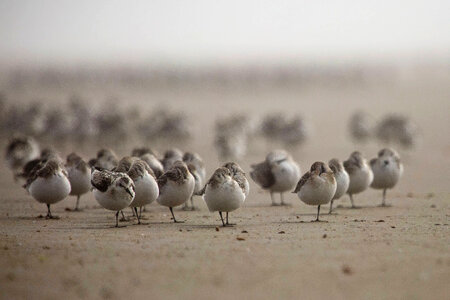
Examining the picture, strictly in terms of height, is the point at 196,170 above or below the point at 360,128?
below

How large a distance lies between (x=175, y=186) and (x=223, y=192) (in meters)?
1.17

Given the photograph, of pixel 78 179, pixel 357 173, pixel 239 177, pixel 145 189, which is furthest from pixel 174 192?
pixel 357 173

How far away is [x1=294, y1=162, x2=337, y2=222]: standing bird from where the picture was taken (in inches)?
504

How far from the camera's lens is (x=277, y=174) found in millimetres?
16047

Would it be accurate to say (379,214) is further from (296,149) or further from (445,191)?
(296,149)

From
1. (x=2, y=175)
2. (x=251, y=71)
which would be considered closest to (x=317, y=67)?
(x=251, y=71)

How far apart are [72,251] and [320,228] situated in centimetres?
416

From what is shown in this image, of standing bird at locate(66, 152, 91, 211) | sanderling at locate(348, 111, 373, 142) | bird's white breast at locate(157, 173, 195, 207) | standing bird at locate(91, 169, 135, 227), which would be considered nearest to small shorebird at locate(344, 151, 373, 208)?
bird's white breast at locate(157, 173, 195, 207)

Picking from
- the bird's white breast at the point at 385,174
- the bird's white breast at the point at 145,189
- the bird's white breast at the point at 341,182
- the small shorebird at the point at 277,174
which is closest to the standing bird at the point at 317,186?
the bird's white breast at the point at 341,182

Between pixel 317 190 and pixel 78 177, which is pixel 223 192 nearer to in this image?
pixel 317 190

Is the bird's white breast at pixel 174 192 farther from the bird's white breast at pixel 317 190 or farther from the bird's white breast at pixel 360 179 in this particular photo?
the bird's white breast at pixel 360 179

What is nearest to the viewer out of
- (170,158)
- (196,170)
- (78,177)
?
(78,177)

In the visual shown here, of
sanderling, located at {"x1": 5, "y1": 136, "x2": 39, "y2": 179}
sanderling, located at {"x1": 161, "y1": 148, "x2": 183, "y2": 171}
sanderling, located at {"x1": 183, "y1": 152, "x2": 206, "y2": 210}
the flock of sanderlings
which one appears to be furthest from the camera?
sanderling, located at {"x1": 5, "y1": 136, "x2": 39, "y2": 179}

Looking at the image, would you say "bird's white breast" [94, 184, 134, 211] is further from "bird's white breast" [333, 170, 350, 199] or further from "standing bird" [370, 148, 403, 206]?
"standing bird" [370, 148, 403, 206]
